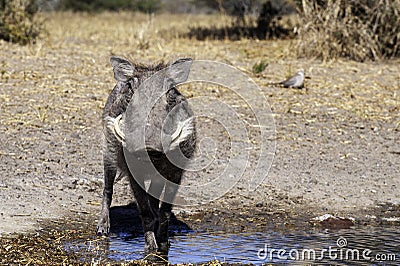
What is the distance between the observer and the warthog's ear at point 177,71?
195 inches

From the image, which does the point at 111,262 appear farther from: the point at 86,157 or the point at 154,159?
the point at 86,157

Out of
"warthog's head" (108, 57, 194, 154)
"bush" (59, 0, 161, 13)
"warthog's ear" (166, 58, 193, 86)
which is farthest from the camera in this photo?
"bush" (59, 0, 161, 13)

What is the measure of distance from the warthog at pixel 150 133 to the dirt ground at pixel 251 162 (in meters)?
0.83

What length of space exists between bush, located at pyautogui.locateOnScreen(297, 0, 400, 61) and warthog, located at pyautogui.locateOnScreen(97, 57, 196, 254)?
23.6 feet

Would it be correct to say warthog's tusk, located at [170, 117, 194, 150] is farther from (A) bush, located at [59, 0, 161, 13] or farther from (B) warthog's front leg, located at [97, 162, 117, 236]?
(A) bush, located at [59, 0, 161, 13]

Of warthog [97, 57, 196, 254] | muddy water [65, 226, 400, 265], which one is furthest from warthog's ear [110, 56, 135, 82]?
muddy water [65, 226, 400, 265]

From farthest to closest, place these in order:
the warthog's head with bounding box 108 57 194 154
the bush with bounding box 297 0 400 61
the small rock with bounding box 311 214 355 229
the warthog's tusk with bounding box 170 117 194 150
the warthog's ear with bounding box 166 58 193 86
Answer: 1. the bush with bounding box 297 0 400 61
2. the small rock with bounding box 311 214 355 229
3. the warthog's ear with bounding box 166 58 193 86
4. the warthog's tusk with bounding box 170 117 194 150
5. the warthog's head with bounding box 108 57 194 154

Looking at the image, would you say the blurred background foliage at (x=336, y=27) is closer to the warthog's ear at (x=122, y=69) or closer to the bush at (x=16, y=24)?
the bush at (x=16, y=24)

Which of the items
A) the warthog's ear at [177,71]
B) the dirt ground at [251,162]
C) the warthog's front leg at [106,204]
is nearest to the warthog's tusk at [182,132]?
the warthog's ear at [177,71]

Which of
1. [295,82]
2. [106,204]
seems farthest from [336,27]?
[106,204]

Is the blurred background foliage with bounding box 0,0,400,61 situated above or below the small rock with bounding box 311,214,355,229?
above

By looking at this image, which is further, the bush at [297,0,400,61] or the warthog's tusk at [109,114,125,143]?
the bush at [297,0,400,61]

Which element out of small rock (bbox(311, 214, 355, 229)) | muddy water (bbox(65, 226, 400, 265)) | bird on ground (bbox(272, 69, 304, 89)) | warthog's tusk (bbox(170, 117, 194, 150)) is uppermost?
warthog's tusk (bbox(170, 117, 194, 150))

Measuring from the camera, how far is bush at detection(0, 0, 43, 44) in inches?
497
